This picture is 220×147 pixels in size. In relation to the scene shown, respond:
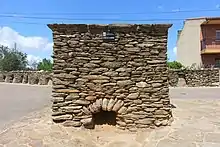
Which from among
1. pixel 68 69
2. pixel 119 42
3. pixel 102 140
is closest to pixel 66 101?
pixel 68 69

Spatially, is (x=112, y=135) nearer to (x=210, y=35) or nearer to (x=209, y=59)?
(x=209, y=59)

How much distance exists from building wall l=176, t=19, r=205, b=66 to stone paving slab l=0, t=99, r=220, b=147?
979 inches

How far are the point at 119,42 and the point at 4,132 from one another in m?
3.68

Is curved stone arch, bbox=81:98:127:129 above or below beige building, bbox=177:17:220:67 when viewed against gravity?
below

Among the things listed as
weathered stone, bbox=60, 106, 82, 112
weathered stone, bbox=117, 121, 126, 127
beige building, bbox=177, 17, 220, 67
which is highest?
beige building, bbox=177, 17, 220, 67

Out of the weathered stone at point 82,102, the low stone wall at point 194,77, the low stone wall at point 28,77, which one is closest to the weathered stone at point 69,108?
the weathered stone at point 82,102

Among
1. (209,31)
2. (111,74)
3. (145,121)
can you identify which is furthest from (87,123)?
(209,31)

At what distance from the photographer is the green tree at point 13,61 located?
1650 inches

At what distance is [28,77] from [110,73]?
24513 mm

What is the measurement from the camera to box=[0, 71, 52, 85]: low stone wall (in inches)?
1131

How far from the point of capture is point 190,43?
3356cm

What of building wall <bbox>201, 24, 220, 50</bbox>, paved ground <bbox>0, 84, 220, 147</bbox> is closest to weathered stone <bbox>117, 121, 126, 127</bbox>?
paved ground <bbox>0, 84, 220, 147</bbox>

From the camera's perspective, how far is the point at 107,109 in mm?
7988

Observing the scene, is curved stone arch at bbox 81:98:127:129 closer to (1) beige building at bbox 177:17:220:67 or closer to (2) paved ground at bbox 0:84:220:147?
(2) paved ground at bbox 0:84:220:147
